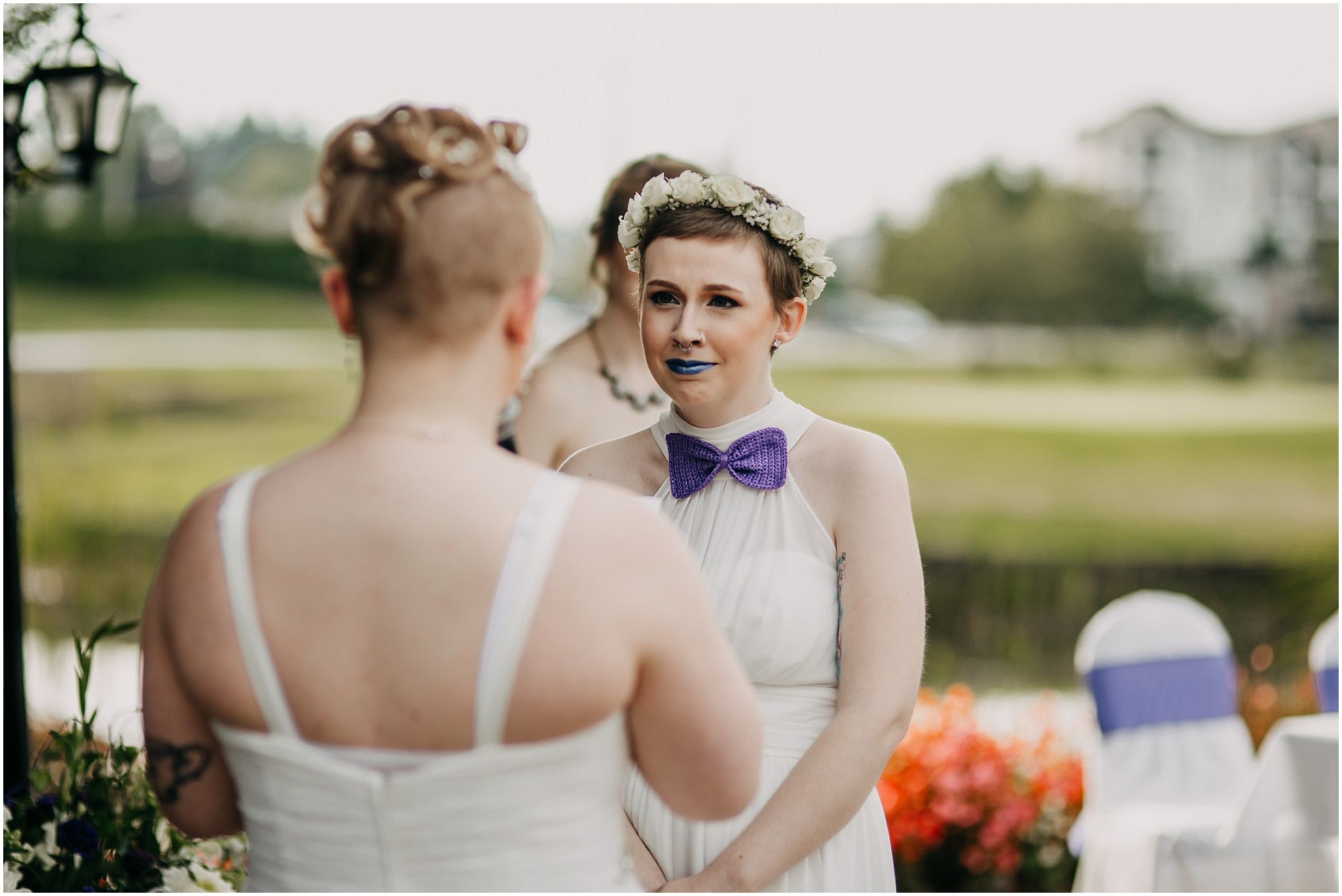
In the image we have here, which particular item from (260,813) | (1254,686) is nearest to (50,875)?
(260,813)

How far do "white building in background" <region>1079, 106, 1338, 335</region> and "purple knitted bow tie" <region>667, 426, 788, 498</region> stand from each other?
2375cm

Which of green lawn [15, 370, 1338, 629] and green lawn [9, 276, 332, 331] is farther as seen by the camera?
green lawn [9, 276, 332, 331]

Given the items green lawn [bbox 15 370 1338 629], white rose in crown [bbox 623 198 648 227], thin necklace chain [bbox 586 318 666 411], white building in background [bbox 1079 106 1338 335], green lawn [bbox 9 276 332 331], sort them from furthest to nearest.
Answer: white building in background [bbox 1079 106 1338 335]
green lawn [bbox 9 276 332 331]
green lawn [bbox 15 370 1338 629]
thin necklace chain [bbox 586 318 666 411]
white rose in crown [bbox 623 198 648 227]

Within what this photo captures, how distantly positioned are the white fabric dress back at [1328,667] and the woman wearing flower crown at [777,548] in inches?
150

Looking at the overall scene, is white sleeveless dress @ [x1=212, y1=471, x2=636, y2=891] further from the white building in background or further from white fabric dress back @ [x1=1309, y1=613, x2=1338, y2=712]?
the white building in background

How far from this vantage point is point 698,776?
1.52 m

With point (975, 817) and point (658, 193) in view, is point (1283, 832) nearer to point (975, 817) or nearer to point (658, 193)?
point (975, 817)

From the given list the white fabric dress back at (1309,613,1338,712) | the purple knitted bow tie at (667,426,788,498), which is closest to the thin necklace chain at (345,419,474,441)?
the purple knitted bow tie at (667,426,788,498)

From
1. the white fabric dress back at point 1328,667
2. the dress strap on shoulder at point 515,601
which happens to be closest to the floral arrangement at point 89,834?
the dress strap on shoulder at point 515,601

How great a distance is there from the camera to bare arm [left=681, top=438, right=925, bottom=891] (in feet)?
6.64

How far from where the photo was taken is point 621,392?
339 centimetres

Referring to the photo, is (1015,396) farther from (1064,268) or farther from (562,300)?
(562,300)

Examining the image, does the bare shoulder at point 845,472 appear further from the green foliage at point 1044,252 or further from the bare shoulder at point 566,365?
the green foliage at point 1044,252

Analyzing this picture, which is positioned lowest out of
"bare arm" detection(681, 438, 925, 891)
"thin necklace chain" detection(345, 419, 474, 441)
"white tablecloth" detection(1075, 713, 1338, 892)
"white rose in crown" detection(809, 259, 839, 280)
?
"white tablecloth" detection(1075, 713, 1338, 892)
